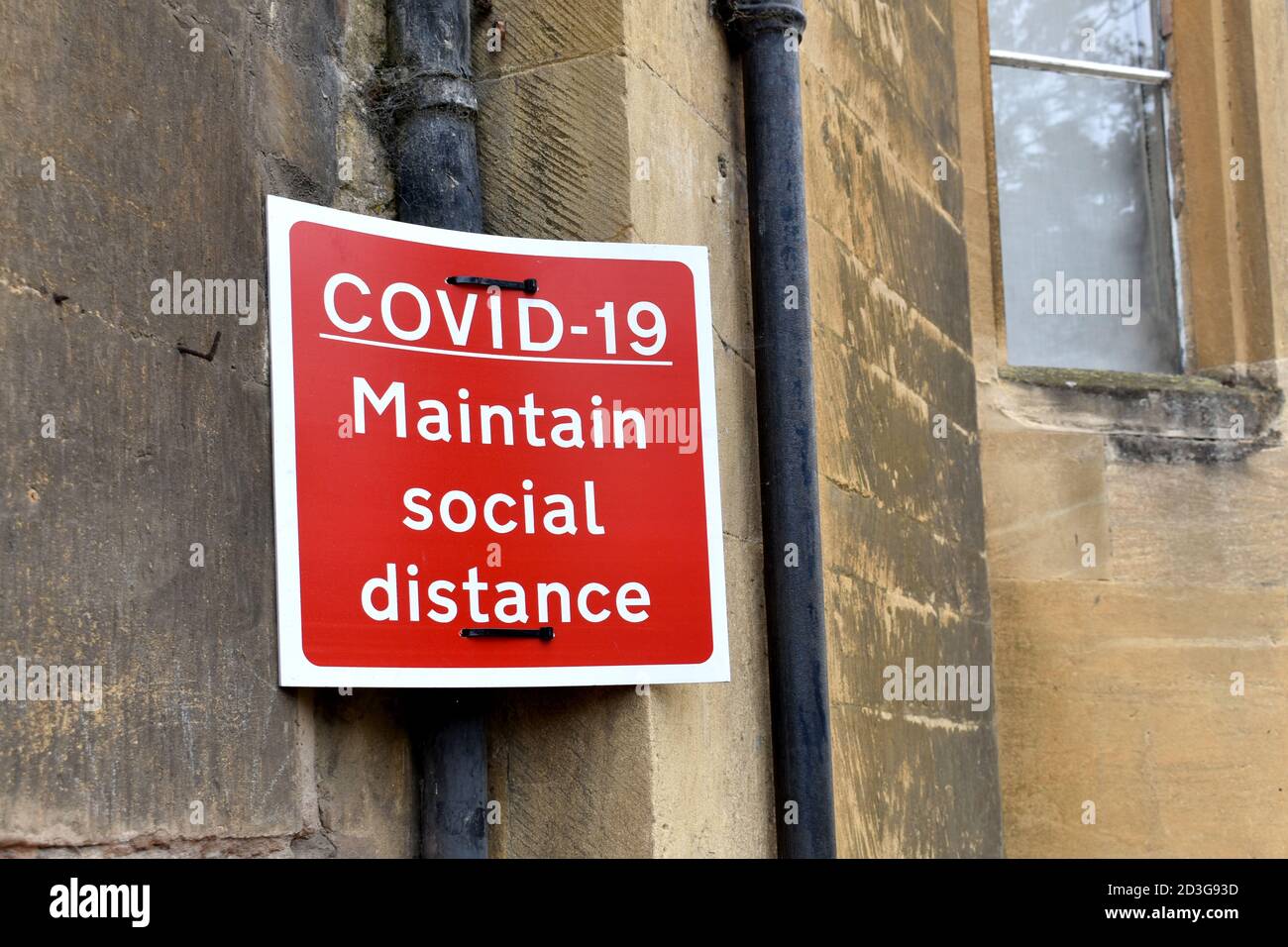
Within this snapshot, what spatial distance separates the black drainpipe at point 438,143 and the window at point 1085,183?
287 centimetres

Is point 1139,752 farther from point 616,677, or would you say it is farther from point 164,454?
point 164,454

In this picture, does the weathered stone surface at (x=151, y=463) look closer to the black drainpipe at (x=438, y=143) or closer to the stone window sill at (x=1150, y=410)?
the black drainpipe at (x=438, y=143)

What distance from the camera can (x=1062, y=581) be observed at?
5105 millimetres

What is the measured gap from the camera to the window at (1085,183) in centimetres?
552

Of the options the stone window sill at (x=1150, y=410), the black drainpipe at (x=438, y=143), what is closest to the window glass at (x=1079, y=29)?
the stone window sill at (x=1150, y=410)

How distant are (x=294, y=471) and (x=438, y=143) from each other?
0.70 metres

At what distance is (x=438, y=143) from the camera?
2.93m

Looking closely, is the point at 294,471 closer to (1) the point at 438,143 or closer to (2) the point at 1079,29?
(1) the point at 438,143

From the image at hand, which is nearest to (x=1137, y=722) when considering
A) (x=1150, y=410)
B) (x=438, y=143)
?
(x=1150, y=410)

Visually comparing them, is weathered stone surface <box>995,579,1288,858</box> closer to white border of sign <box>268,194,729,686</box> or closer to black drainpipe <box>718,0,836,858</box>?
black drainpipe <box>718,0,836,858</box>

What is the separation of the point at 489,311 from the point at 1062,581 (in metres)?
2.82

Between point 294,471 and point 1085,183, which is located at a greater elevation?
point 1085,183

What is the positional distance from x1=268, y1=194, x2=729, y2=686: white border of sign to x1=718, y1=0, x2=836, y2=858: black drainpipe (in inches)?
12.8
